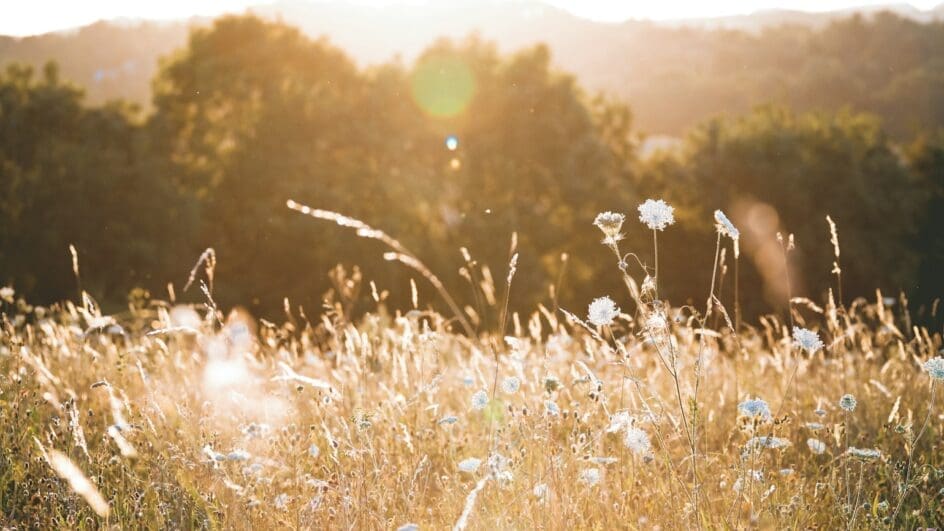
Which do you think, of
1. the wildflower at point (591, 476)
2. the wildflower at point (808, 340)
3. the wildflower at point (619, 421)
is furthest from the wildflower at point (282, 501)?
the wildflower at point (808, 340)

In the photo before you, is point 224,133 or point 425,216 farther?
point 224,133

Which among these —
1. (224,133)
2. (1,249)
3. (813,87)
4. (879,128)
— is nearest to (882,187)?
(879,128)

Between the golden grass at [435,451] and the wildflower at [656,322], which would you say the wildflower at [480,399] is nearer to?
the golden grass at [435,451]

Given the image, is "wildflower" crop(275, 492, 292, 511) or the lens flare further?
the lens flare

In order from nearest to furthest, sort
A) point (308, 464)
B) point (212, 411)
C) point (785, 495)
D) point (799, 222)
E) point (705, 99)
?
point (785, 495)
point (308, 464)
point (212, 411)
point (799, 222)
point (705, 99)

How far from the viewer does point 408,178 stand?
21609 mm

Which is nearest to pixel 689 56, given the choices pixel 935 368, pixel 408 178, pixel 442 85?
pixel 442 85

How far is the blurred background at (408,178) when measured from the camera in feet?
65.8

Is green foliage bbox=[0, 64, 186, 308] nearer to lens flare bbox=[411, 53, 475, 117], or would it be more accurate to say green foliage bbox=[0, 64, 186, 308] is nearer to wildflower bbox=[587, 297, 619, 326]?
lens flare bbox=[411, 53, 475, 117]

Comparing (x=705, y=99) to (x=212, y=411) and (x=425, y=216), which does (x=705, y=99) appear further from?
(x=212, y=411)

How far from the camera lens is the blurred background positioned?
65.8ft

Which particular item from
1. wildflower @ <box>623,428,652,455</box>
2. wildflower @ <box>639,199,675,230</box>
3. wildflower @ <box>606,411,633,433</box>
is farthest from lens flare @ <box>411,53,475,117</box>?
wildflower @ <box>639,199,675,230</box>

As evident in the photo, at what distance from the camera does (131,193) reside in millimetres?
20391

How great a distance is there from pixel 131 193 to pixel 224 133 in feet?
11.4
